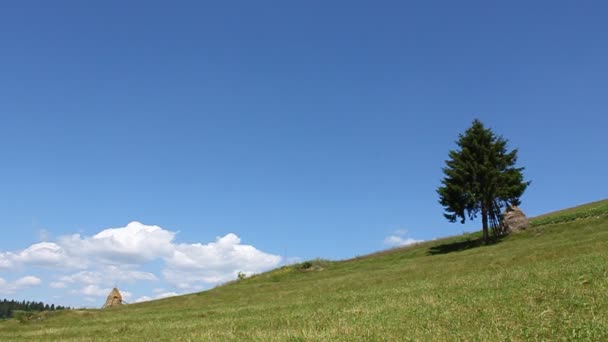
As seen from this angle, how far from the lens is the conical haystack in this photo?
5731 centimetres

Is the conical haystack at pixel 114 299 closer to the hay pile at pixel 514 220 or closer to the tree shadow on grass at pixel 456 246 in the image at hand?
the tree shadow on grass at pixel 456 246

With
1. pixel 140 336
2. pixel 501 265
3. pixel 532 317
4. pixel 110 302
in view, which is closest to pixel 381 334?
pixel 532 317

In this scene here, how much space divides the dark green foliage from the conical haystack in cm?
4533

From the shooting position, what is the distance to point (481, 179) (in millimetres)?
59875

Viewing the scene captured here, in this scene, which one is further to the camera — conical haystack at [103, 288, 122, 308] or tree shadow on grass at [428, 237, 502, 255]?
conical haystack at [103, 288, 122, 308]

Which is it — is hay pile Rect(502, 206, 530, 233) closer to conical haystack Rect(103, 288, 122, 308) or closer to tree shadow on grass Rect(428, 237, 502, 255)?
tree shadow on grass Rect(428, 237, 502, 255)

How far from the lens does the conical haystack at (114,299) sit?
57.3 m

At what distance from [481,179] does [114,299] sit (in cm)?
5085

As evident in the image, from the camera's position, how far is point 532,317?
39.3 ft

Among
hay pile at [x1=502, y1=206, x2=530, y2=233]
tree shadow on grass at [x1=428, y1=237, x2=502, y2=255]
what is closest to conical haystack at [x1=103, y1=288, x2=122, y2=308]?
tree shadow on grass at [x1=428, y1=237, x2=502, y2=255]

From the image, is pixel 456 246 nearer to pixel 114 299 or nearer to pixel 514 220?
pixel 514 220

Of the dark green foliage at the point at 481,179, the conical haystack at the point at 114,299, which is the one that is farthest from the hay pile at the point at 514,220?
the conical haystack at the point at 114,299

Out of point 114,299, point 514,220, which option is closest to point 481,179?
point 514,220

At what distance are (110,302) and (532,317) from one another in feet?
185
